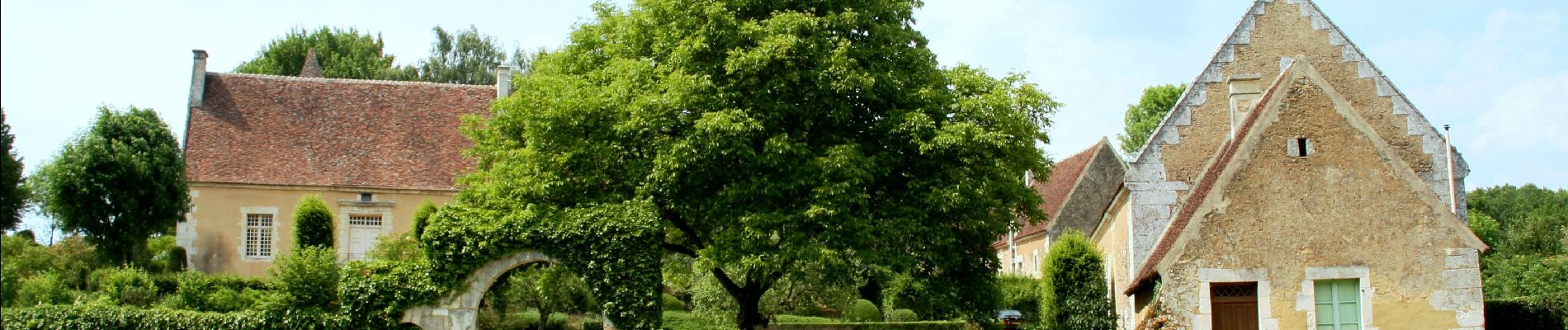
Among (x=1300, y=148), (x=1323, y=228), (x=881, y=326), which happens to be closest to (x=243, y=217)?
(x=881, y=326)

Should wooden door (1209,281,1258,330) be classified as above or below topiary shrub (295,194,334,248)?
below

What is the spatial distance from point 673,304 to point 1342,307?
63.3ft

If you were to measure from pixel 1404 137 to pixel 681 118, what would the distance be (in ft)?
37.0

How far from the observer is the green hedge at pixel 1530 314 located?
2111cm

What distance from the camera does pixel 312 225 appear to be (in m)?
28.7

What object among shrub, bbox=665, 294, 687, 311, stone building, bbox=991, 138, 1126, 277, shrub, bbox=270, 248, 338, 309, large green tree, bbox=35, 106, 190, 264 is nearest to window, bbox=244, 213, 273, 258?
large green tree, bbox=35, 106, 190, 264

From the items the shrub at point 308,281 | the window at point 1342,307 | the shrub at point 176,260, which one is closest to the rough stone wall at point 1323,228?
the window at point 1342,307

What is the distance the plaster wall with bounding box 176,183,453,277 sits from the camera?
31.6 meters

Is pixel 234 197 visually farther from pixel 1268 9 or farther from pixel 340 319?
pixel 1268 9

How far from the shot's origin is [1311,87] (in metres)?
17.2

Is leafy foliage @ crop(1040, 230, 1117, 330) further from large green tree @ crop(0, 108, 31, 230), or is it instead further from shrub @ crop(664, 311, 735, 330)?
large green tree @ crop(0, 108, 31, 230)

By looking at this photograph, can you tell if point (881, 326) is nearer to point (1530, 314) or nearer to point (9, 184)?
point (1530, 314)

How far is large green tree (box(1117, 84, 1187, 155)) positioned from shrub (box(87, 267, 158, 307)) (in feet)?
107

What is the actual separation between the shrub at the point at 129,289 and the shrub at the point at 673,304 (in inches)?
490
